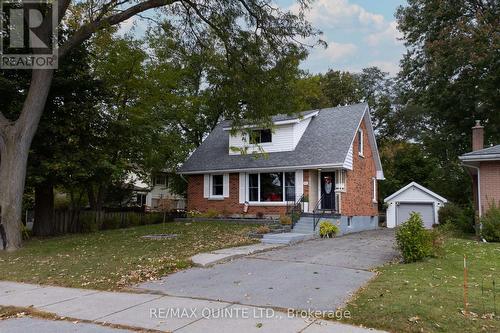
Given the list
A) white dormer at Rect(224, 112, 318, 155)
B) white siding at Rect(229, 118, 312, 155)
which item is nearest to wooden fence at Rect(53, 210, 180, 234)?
white dormer at Rect(224, 112, 318, 155)

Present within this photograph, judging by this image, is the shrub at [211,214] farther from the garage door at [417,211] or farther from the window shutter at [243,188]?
the garage door at [417,211]

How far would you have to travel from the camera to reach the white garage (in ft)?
92.9

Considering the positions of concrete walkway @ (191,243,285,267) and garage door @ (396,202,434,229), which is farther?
garage door @ (396,202,434,229)

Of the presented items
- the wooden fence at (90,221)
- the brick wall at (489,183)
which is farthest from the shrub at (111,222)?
the brick wall at (489,183)

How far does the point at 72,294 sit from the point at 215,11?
10536 mm

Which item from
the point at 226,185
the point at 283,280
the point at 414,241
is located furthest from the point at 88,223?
the point at 414,241

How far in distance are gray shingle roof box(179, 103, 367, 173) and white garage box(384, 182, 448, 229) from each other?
8366mm

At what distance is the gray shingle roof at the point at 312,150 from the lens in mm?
21656

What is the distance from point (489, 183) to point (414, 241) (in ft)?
29.0

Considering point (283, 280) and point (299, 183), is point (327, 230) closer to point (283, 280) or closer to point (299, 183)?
point (299, 183)

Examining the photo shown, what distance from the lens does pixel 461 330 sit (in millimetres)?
5438

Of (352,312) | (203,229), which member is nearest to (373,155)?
(203,229)

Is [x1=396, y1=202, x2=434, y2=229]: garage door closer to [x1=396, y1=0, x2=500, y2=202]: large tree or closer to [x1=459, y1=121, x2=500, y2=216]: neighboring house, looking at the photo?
[x1=396, y1=0, x2=500, y2=202]: large tree

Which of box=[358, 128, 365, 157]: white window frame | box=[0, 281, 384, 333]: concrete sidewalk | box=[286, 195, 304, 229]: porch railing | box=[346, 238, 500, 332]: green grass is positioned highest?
box=[358, 128, 365, 157]: white window frame
